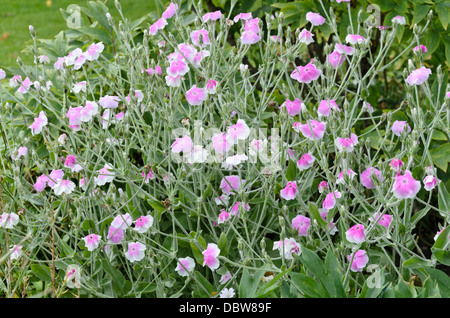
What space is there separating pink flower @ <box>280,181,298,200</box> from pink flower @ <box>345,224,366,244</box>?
22 centimetres

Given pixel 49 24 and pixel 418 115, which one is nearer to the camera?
pixel 418 115

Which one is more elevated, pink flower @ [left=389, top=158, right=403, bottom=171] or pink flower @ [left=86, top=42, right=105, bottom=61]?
pink flower @ [left=86, top=42, right=105, bottom=61]

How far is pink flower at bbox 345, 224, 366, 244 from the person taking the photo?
4.87 ft

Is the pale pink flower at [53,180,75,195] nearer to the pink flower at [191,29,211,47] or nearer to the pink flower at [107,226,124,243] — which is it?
the pink flower at [107,226,124,243]

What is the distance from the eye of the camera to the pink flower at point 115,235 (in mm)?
1722

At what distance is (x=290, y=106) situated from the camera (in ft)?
5.98

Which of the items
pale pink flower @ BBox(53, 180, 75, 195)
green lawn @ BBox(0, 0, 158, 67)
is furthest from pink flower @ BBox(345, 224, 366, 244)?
green lawn @ BBox(0, 0, 158, 67)

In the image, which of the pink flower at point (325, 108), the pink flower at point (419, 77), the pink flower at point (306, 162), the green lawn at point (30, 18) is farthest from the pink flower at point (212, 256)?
the green lawn at point (30, 18)

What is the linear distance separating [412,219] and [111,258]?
0.92 m

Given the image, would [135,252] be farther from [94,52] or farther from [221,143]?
[94,52]

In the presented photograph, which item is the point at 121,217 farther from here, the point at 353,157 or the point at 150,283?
the point at 353,157

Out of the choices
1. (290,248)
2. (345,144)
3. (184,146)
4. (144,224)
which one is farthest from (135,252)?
(345,144)
